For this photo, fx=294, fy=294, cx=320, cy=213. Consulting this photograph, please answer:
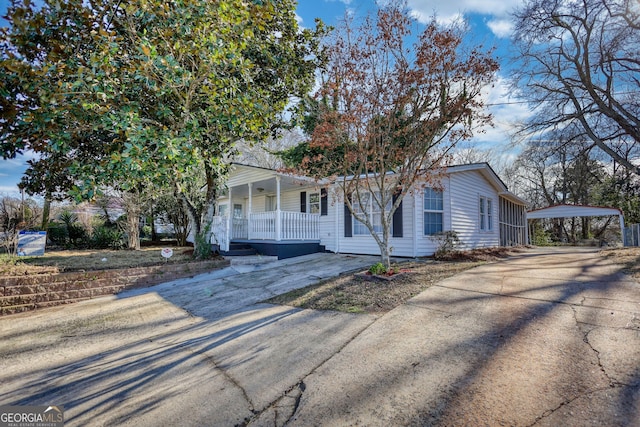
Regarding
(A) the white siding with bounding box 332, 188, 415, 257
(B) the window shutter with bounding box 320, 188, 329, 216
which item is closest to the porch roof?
(B) the window shutter with bounding box 320, 188, 329, 216

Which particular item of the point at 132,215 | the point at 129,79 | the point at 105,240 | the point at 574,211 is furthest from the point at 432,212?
the point at 105,240

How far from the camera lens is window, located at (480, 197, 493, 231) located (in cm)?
1334

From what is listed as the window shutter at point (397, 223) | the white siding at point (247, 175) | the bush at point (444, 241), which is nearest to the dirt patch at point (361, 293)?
the bush at point (444, 241)

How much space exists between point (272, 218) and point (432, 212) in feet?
19.0

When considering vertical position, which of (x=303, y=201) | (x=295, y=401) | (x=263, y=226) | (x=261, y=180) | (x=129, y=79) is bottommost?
(x=295, y=401)

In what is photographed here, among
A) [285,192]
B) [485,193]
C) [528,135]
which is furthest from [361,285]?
[528,135]

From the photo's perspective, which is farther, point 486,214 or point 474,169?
point 486,214

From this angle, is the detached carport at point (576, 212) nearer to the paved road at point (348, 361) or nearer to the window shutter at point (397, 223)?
the window shutter at point (397, 223)

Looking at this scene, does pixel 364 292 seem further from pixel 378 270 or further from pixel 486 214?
pixel 486 214

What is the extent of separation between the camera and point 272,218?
1123 cm

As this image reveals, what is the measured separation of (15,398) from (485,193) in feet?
49.9

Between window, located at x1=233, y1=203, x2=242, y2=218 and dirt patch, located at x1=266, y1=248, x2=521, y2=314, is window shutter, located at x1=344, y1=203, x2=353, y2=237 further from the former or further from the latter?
window, located at x1=233, y1=203, x2=242, y2=218

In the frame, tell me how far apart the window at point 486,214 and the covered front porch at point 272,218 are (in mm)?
7509

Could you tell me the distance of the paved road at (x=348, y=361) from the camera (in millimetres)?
2266
